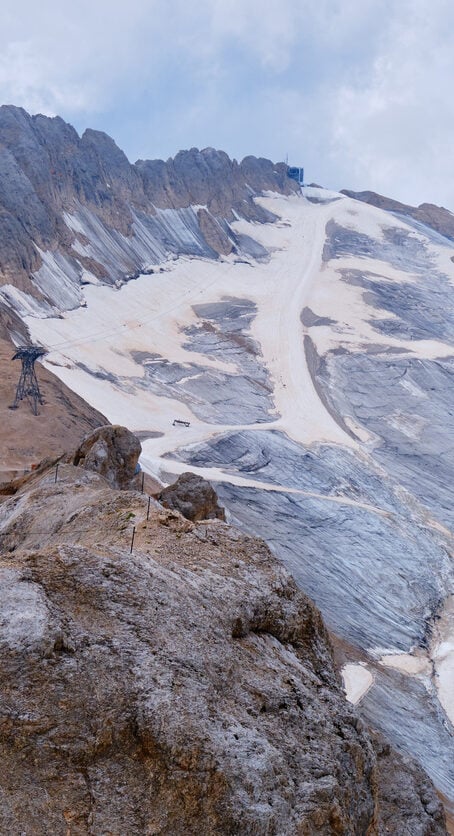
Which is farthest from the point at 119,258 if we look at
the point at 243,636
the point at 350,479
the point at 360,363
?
the point at 243,636

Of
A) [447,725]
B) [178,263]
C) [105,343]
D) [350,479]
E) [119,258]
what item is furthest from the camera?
[178,263]

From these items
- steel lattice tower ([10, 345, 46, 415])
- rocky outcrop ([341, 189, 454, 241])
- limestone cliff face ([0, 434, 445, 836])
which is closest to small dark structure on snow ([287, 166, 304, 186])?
rocky outcrop ([341, 189, 454, 241])

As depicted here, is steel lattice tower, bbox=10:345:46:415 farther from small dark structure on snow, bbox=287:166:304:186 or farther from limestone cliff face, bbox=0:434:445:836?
small dark structure on snow, bbox=287:166:304:186

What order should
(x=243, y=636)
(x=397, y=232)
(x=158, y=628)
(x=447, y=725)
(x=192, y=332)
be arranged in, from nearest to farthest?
1. (x=158, y=628)
2. (x=243, y=636)
3. (x=447, y=725)
4. (x=192, y=332)
5. (x=397, y=232)

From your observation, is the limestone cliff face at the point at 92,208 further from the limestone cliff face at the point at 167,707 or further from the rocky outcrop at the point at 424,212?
the limestone cliff face at the point at 167,707

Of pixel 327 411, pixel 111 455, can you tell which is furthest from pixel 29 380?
pixel 327 411

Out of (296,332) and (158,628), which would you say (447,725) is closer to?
(158,628)
